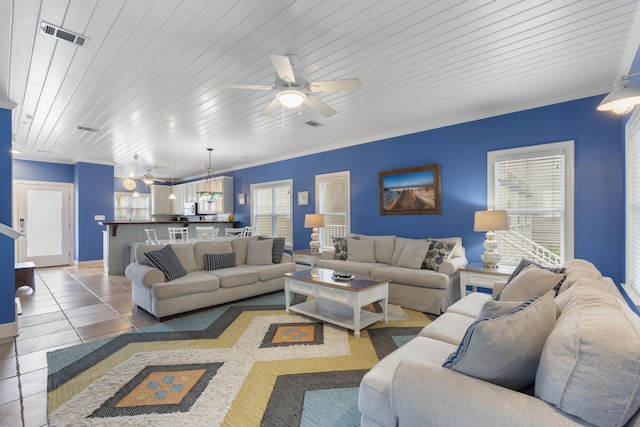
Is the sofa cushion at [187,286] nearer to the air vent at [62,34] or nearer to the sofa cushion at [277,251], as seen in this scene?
the sofa cushion at [277,251]

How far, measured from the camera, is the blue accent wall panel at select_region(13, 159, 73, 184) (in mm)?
7050

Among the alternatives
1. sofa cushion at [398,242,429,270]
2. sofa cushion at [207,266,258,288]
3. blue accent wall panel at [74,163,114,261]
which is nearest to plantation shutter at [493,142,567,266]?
sofa cushion at [398,242,429,270]

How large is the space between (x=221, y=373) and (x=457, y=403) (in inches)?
74.6

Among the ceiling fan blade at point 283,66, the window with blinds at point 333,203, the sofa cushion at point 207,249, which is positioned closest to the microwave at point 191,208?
the window with blinds at point 333,203

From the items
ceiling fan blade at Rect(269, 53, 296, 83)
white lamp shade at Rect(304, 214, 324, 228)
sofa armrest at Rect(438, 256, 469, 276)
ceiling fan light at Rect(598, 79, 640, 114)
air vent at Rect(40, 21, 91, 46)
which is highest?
air vent at Rect(40, 21, 91, 46)

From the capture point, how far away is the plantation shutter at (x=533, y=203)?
3.67 meters

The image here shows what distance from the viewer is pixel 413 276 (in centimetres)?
394

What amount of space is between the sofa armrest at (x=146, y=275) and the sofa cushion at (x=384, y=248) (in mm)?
3074

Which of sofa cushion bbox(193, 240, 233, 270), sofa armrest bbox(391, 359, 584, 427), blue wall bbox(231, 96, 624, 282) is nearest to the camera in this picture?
sofa armrest bbox(391, 359, 584, 427)

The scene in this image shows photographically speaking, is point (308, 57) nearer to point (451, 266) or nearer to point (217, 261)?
point (451, 266)

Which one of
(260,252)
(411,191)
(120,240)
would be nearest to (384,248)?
(411,191)

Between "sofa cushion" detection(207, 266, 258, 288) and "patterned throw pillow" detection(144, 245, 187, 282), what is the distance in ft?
1.61

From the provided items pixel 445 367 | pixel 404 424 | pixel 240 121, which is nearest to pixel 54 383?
pixel 404 424

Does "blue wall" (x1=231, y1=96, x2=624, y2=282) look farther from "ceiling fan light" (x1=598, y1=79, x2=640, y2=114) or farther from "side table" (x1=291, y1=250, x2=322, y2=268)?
"ceiling fan light" (x1=598, y1=79, x2=640, y2=114)
